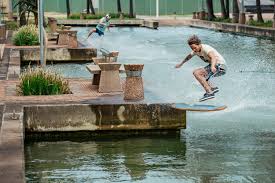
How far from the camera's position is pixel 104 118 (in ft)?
44.0

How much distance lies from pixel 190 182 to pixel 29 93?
536 centimetres

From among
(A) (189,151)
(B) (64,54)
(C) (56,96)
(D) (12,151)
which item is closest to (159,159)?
(A) (189,151)

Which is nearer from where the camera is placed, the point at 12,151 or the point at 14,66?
the point at 12,151

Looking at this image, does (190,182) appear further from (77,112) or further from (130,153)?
(77,112)

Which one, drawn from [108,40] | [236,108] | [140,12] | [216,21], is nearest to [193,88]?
[236,108]

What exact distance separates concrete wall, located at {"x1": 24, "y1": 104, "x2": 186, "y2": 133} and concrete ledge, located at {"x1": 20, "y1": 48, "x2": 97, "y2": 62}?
13.0m

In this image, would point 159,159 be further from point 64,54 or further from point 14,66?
point 64,54

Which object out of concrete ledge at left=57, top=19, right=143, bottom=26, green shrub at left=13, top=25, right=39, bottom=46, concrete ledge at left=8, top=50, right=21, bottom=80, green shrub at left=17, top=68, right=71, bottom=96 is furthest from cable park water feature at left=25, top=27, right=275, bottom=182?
concrete ledge at left=57, top=19, right=143, bottom=26

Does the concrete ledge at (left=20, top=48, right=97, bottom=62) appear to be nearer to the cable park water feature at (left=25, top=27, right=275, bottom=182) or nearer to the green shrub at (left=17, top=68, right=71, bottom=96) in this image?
the cable park water feature at (left=25, top=27, right=275, bottom=182)

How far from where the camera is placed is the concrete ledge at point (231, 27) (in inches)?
1658

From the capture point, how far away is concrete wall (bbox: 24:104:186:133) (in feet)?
43.2

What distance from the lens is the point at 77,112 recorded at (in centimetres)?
1329

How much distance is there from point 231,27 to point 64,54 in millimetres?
25189

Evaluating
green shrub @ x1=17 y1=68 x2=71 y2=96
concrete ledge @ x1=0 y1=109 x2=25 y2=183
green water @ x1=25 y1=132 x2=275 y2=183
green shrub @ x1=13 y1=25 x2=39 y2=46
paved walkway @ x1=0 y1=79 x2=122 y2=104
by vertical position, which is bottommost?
green water @ x1=25 y1=132 x2=275 y2=183
